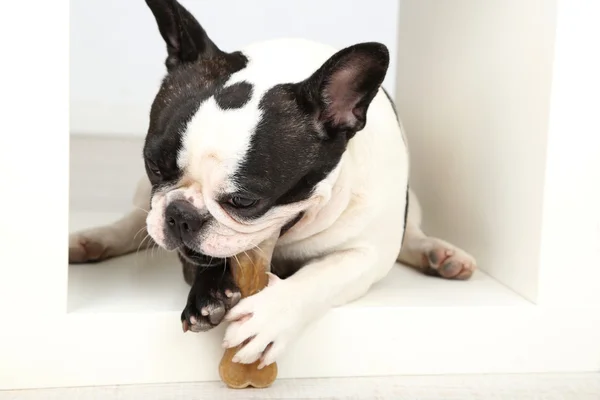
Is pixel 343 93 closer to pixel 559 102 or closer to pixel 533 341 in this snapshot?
pixel 559 102

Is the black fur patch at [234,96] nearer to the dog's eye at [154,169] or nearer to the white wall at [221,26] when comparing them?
the dog's eye at [154,169]

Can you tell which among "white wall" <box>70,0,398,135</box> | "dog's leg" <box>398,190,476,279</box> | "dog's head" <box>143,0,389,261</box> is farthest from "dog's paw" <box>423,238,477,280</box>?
"white wall" <box>70,0,398,135</box>

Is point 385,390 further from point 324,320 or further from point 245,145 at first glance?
point 245,145

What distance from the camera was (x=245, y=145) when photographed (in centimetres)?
153

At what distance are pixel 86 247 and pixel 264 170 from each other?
0.77 m

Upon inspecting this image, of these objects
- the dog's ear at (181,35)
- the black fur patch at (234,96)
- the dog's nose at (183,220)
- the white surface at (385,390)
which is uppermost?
the dog's ear at (181,35)

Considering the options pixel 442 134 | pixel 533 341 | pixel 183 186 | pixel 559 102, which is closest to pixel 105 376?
pixel 183 186

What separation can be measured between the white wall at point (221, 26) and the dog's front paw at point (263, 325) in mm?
2193

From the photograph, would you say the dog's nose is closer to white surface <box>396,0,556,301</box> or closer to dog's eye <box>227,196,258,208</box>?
dog's eye <box>227,196,258,208</box>

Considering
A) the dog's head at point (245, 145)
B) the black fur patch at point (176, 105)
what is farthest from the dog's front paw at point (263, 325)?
the black fur patch at point (176, 105)

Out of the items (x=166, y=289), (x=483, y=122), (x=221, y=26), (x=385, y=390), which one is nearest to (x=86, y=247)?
(x=166, y=289)

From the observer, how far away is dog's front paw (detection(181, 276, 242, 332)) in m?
1.60

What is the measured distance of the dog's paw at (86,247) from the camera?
6.95ft

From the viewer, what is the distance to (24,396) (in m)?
1.62
